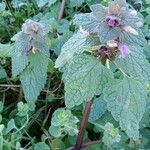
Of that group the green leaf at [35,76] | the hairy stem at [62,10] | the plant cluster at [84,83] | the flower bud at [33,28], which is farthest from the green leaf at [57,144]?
the hairy stem at [62,10]

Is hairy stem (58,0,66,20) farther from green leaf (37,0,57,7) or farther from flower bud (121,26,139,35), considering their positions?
flower bud (121,26,139,35)

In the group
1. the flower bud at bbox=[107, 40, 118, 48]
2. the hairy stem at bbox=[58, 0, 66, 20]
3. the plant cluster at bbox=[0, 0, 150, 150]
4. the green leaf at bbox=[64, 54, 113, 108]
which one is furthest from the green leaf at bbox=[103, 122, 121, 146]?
the hairy stem at bbox=[58, 0, 66, 20]

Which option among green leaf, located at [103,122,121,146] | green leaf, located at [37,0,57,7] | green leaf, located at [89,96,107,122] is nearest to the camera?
green leaf, located at [103,122,121,146]

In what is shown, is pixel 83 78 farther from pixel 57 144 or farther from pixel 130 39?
pixel 57 144

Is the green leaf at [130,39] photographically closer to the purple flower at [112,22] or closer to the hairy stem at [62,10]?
the purple flower at [112,22]

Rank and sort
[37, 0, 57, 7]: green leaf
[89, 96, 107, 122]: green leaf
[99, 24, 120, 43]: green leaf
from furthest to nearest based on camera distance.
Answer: [37, 0, 57, 7]: green leaf < [89, 96, 107, 122]: green leaf < [99, 24, 120, 43]: green leaf

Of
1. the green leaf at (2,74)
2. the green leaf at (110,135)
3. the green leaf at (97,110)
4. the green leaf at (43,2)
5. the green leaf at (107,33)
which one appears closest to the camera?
the green leaf at (107,33)

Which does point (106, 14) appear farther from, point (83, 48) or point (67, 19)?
point (67, 19)
